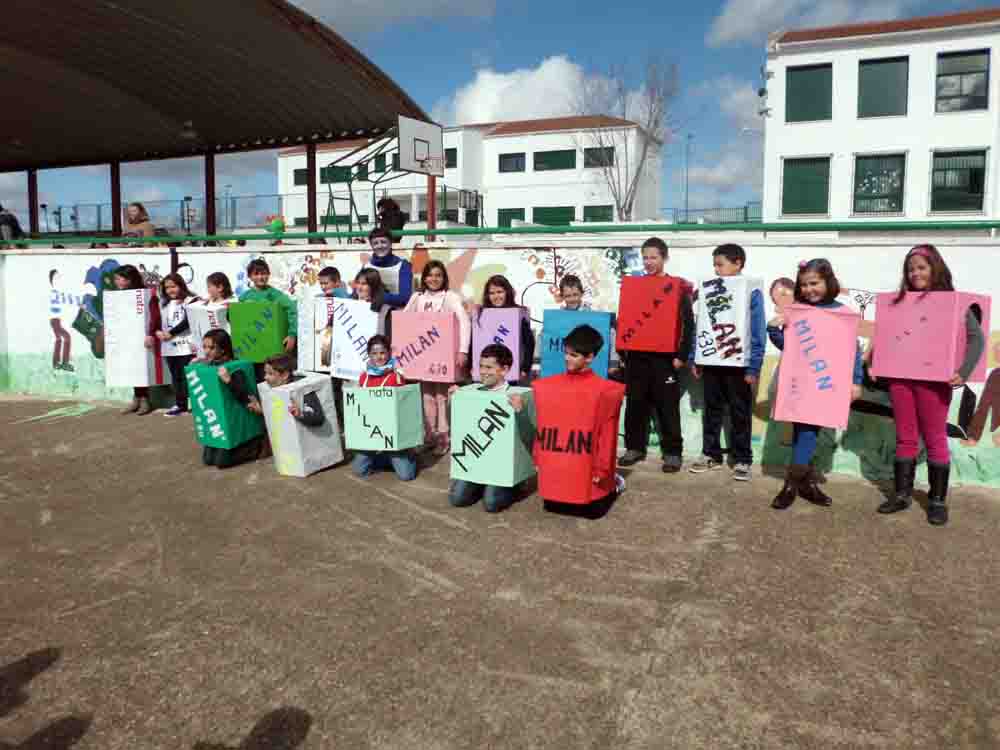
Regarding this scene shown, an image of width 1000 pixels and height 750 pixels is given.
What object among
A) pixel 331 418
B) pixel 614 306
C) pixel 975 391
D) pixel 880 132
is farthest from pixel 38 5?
pixel 880 132

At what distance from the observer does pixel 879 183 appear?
31578 mm

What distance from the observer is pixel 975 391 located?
17.5 ft

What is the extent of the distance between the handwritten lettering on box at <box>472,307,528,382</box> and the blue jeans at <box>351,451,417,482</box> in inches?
37.3

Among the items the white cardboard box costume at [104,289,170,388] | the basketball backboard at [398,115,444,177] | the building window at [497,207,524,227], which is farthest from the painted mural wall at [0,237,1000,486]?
the building window at [497,207,524,227]

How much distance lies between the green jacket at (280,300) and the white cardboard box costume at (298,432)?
143 centimetres

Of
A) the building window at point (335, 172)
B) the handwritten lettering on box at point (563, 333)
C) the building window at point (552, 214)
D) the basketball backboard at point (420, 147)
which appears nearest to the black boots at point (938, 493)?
the handwritten lettering on box at point (563, 333)

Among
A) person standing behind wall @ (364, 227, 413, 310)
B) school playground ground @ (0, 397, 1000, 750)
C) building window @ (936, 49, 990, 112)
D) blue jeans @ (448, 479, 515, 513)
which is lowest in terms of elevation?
school playground ground @ (0, 397, 1000, 750)

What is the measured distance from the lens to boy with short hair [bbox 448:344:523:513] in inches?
192

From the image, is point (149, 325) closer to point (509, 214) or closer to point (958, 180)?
point (958, 180)

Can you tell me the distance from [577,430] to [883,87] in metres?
33.3

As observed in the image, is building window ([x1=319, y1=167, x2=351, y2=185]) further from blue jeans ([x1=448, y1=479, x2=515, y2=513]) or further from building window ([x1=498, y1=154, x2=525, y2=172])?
blue jeans ([x1=448, y1=479, x2=515, y2=513])

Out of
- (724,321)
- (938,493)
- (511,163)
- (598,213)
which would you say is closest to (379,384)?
(724,321)

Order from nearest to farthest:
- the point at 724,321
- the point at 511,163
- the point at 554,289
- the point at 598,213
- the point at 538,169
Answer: the point at 724,321, the point at 554,289, the point at 598,213, the point at 538,169, the point at 511,163

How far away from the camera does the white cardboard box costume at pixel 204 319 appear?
752cm
